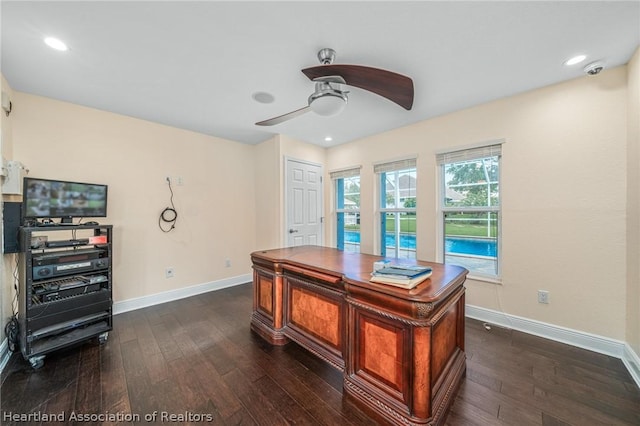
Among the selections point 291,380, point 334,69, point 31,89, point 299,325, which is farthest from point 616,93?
point 31,89

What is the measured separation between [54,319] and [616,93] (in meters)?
5.39

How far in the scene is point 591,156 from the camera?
225cm

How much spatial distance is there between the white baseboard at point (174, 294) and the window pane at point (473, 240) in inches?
135

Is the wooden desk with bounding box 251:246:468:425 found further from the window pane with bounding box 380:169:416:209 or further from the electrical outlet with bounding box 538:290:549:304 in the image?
the window pane with bounding box 380:169:416:209

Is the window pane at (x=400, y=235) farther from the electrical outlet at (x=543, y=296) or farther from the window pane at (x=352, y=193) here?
the electrical outlet at (x=543, y=296)

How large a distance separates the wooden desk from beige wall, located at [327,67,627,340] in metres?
1.33

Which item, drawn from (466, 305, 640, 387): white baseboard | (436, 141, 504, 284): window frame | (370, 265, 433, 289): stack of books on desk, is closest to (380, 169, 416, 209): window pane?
(436, 141, 504, 284): window frame

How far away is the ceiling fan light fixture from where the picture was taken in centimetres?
184

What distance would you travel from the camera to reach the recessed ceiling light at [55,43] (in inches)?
69.1

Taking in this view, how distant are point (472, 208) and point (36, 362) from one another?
4.57 metres

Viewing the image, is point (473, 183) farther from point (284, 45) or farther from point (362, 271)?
point (284, 45)

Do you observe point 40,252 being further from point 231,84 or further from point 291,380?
point 291,380

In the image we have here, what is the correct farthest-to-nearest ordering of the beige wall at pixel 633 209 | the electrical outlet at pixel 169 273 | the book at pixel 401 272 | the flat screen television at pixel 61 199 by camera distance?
the electrical outlet at pixel 169 273
the flat screen television at pixel 61 199
the beige wall at pixel 633 209
the book at pixel 401 272

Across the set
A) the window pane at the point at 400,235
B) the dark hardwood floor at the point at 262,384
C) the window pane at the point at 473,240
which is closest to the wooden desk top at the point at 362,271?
the dark hardwood floor at the point at 262,384
